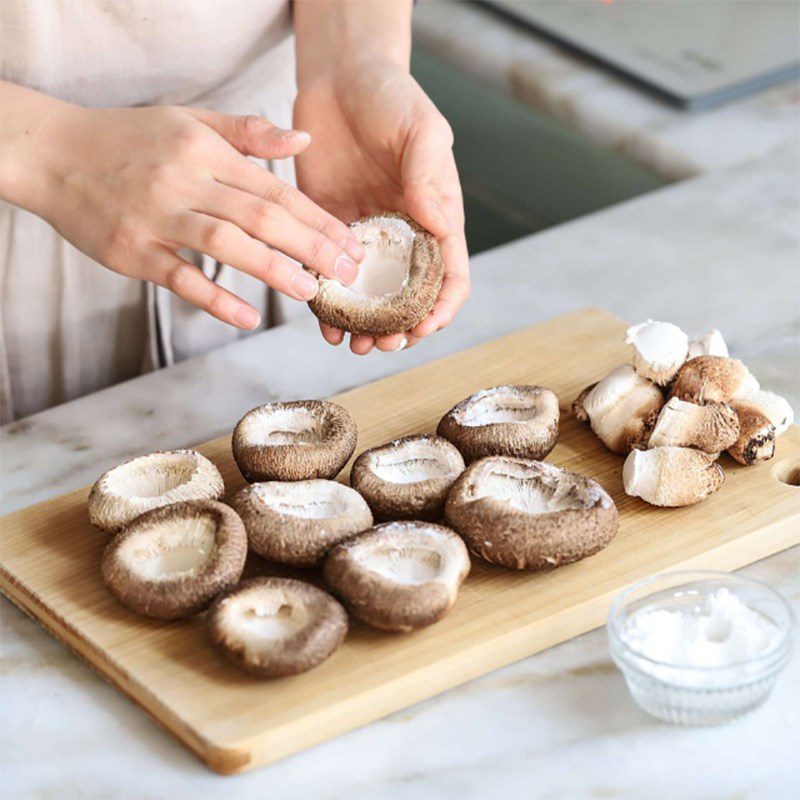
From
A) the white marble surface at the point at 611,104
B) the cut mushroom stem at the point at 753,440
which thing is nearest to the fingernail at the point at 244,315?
the cut mushroom stem at the point at 753,440

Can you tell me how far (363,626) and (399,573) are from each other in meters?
0.05

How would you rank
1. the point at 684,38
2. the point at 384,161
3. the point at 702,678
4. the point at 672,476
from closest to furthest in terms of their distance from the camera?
the point at 702,678, the point at 672,476, the point at 384,161, the point at 684,38

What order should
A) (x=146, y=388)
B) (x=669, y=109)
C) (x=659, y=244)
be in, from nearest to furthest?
(x=146, y=388)
(x=659, y=244)
(x=669, y=109)

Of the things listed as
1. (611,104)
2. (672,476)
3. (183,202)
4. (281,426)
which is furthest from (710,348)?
(611,104)

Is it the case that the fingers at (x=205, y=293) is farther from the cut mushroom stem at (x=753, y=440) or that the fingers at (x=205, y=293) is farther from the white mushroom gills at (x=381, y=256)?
the cut mushroom stem at (x=753, y=440)

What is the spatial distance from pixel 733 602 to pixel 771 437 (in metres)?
0.26

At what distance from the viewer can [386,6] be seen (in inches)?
61.8

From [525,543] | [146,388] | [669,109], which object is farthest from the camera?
[669,109]

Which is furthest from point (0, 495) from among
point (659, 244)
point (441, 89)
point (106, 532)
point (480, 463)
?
point (441, 89)

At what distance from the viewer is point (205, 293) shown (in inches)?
48.2

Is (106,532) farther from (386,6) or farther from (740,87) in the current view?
(740,87)

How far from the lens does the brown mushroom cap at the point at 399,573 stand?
103 centimetres

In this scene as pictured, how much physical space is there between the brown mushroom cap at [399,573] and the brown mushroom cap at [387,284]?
0.25 m

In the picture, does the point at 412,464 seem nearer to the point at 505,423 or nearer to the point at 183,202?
the point at 505,423
